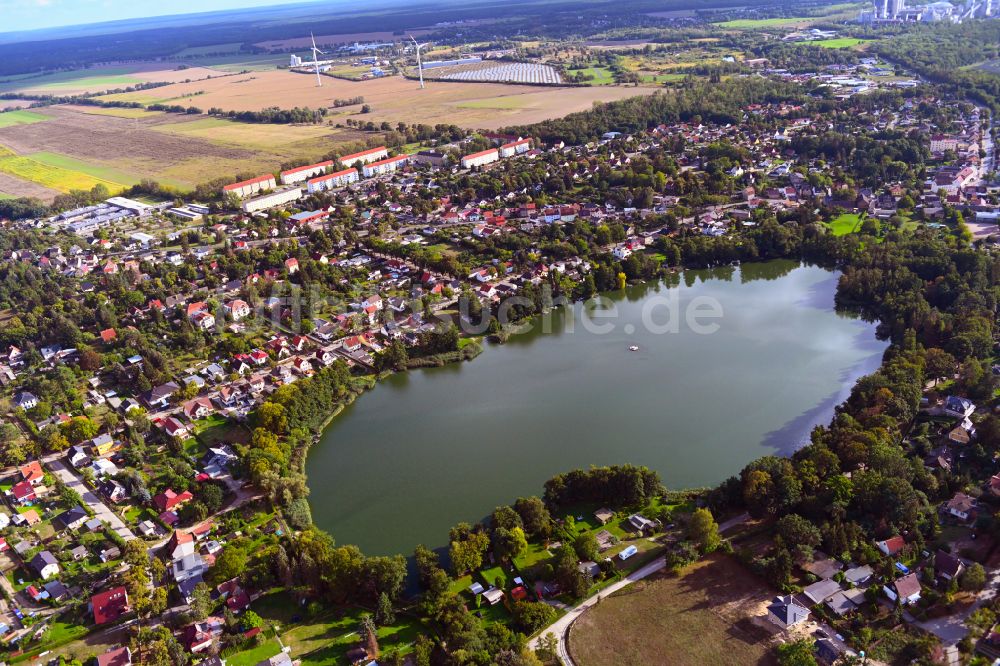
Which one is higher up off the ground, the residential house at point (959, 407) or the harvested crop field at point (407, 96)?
the harvested crop field at point (407, 96)

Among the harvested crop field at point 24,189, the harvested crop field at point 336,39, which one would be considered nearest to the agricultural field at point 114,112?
the harvested crop field at point 24,189

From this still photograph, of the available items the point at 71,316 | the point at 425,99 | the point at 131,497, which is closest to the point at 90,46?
the point at 425,99

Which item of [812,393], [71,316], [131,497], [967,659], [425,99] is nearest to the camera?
[967,659]

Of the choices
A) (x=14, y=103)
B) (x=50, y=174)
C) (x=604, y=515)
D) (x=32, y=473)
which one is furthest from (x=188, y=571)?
(x=14, y=103)

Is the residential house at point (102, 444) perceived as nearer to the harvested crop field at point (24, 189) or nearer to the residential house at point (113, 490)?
the residential house at point (113, 490)

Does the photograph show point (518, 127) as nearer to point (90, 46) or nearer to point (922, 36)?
point (922, 36)

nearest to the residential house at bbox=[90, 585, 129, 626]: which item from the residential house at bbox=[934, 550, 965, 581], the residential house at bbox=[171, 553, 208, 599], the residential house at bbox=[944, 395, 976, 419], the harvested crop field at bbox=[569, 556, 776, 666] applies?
the residential house at bbox=[171, 553, 208, 599]
